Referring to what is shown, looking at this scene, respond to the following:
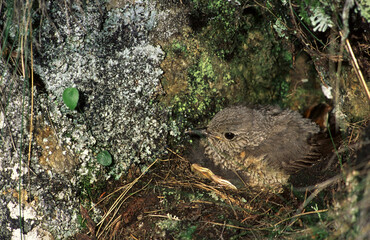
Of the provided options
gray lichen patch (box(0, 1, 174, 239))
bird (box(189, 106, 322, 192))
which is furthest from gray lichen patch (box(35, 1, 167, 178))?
bird (box(189, 106, 322, 192))

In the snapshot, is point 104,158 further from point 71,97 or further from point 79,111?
point 71,97

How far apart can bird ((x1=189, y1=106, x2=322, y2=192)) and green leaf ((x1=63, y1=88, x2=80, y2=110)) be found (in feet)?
Answer: 4.75

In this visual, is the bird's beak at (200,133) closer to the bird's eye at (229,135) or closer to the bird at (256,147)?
the bird at (256,147)

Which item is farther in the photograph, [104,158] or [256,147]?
[256,147]

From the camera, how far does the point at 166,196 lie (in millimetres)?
3516

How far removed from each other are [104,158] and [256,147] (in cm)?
183

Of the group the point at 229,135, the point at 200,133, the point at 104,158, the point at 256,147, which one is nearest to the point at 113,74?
the point at 104,158

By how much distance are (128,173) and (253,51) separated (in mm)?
2186

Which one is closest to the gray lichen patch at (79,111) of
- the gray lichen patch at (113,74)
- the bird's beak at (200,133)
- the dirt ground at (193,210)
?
the gray lichen patch at (113,74)

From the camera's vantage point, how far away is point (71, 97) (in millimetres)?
3355

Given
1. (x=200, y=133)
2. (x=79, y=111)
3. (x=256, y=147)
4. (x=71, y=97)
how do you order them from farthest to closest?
(x=256, y=147) < (x=200, y=133) < (x=79, y=111) < (x=71, y=97)

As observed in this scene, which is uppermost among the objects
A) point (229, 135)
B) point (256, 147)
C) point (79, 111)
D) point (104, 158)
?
point (79, 111)

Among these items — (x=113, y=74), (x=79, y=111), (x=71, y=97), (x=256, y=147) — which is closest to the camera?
(x=71, y=97)

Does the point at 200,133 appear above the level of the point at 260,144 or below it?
above
